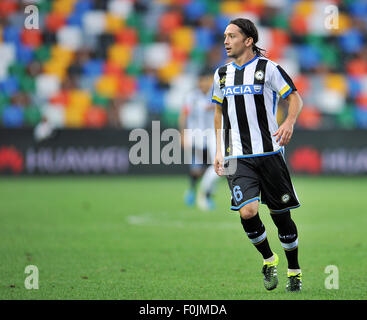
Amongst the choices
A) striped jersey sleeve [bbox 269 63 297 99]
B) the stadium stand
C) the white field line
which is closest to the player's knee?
striped jersey sleeve [bbox 269 63 297 99]

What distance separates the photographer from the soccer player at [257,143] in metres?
5.90

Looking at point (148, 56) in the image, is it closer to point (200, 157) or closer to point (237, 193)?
point (200, 157)

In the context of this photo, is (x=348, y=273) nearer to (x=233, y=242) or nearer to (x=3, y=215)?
(x=233, y=242)

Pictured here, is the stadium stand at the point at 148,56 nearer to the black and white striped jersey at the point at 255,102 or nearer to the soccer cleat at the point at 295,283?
the black and white striped jersey at the point at 255,102

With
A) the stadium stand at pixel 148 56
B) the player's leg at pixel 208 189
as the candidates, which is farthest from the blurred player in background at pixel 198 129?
the stadium stand at pixel 148 56

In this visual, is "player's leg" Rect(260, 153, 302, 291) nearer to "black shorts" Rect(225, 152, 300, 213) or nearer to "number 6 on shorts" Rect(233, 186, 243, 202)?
"black shorts" Rect(225, 152, 300, 213)

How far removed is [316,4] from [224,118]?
18.8 meters

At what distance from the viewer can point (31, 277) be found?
6.43 meters

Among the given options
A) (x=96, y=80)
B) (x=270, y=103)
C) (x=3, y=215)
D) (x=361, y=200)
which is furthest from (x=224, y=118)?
(x=96, y=80)

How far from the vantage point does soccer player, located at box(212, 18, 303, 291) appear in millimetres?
5898

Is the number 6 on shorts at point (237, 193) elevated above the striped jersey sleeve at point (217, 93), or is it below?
below

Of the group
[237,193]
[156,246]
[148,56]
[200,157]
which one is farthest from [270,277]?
[148,56]

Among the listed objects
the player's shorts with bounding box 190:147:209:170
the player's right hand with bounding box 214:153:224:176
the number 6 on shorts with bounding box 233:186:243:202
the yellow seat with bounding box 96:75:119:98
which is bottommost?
the number 6 on shorts with bounding box 233:186:243:202

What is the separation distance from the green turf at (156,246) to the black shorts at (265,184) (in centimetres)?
72
